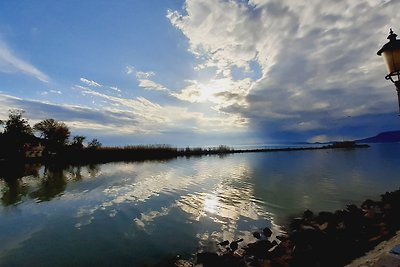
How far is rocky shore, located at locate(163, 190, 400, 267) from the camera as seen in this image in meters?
9.21

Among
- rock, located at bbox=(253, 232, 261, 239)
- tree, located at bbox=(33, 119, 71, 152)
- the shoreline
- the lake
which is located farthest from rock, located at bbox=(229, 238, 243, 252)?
tree, located at bbox=(33, 119, 71, 152)

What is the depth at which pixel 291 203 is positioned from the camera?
19391mm

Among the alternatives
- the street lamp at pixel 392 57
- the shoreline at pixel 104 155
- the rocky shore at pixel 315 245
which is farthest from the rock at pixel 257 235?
the shoreline at pixel 104 155

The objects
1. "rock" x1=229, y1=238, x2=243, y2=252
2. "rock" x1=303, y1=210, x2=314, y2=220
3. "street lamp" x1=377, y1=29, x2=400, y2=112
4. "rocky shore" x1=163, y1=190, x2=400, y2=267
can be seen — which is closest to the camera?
"street lamp" x1=377, y1=29, x2=400, y2=112

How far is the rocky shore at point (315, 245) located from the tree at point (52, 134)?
216 ft

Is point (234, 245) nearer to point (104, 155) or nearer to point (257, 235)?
point (257, 235)

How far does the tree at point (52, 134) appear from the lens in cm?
6538

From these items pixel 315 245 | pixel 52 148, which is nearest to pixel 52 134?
pixel 52 148

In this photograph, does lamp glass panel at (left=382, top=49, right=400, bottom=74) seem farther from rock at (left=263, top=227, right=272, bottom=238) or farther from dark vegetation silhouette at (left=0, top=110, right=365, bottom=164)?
dark vegetation silhouette at (left=0, top=110, right=365, bottom=164)

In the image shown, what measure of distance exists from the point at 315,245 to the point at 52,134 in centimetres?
6953

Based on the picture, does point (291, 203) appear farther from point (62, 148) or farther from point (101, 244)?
point (62, 148)

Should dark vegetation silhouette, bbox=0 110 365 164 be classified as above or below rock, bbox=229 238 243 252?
above

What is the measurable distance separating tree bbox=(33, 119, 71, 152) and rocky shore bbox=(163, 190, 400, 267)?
65.8 m

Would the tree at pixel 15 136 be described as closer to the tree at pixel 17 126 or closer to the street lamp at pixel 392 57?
the tree at pixel 17 126
